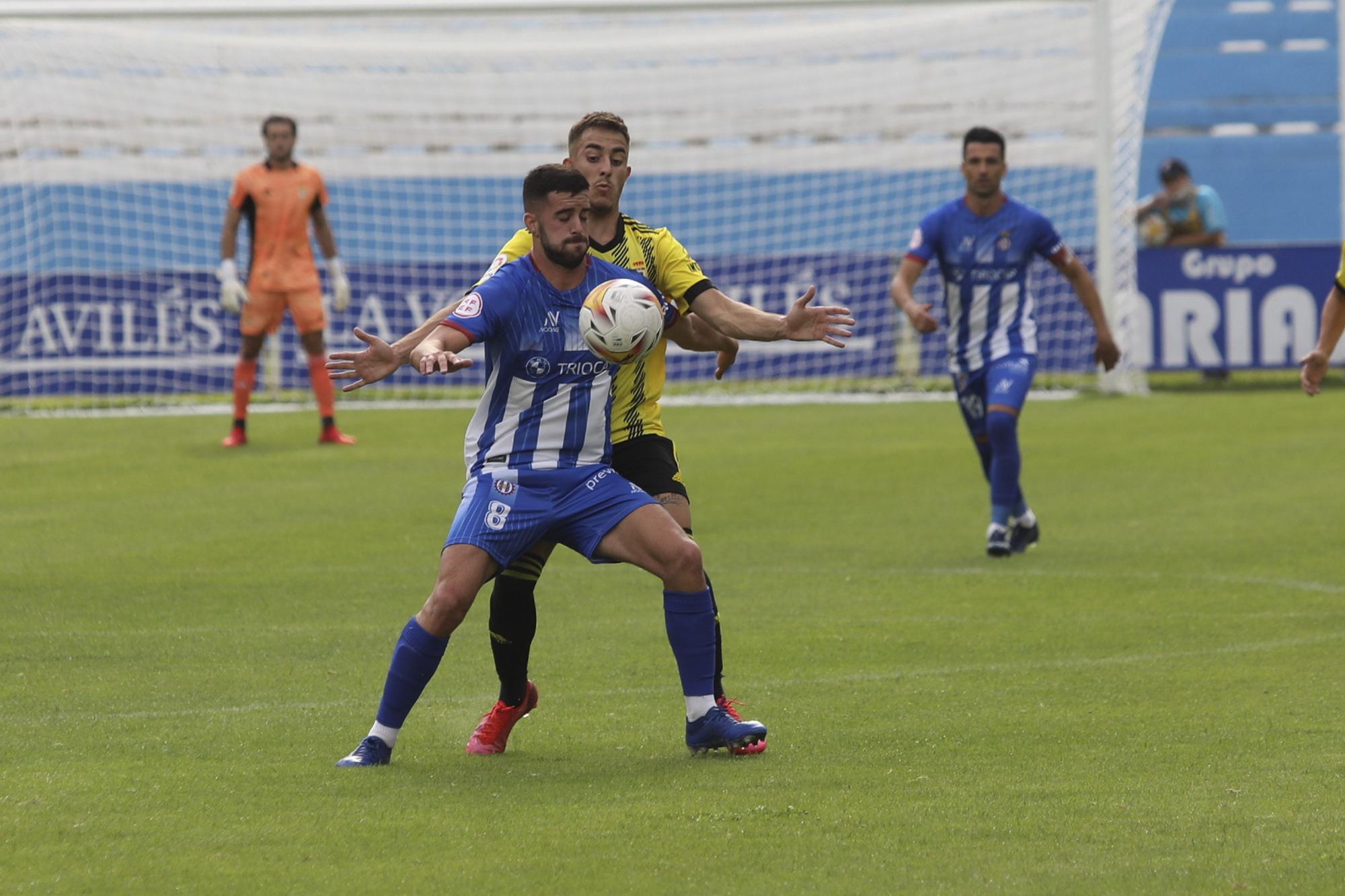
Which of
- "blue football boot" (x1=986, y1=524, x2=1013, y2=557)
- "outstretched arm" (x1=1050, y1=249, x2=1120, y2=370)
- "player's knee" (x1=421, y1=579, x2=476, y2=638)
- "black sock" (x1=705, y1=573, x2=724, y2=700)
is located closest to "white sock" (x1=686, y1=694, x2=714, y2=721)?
"black sock" (x1=705, y1=573, x2=724, y2=700)

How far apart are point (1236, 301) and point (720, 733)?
15583mm

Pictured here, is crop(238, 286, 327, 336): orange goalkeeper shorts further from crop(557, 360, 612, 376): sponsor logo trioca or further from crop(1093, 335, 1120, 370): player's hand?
crop(557, 360, 612, 376): sponsor logo trioca

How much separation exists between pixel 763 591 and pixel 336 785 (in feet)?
13.4

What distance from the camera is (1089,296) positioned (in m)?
10.3

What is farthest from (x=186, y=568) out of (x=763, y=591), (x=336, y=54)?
(x=336, y=54)

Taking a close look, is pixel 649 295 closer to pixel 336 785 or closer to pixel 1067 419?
pixel 336 785

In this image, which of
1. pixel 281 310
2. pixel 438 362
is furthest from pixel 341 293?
pixel 438 362

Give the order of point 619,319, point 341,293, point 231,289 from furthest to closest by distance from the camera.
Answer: point 341,293, point 231,289, point 619,319

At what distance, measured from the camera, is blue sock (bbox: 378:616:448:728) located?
5.36 meters

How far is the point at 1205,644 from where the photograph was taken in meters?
7.33

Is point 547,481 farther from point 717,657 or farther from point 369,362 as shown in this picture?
point 717,657

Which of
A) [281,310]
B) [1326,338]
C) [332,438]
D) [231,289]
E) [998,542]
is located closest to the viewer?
[1326,338]

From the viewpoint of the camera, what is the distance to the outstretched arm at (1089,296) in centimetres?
1028

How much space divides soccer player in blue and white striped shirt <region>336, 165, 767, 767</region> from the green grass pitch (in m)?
0.28
